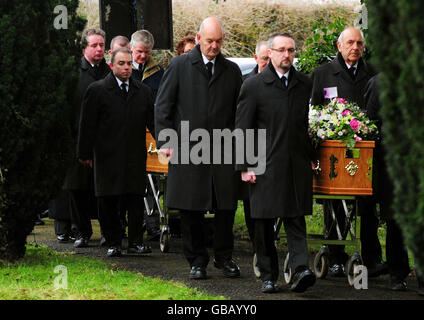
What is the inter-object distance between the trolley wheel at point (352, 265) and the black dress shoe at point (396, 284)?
0.31 meters

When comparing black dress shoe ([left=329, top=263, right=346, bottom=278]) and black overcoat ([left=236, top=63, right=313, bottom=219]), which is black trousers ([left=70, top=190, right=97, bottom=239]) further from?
black overcoat ([left=236, top=63, right=313, bottom=219])

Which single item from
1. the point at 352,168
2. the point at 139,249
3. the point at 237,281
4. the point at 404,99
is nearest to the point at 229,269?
the point at 237,281

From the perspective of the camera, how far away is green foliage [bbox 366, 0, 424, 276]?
4.87 meters

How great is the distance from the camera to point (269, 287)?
8.31 m

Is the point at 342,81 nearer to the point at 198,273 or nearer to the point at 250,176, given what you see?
the point at 250,176

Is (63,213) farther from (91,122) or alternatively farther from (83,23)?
(83,23)

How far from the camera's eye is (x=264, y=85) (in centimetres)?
833

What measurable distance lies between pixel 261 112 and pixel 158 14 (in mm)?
4300

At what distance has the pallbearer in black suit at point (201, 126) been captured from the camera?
9156mm

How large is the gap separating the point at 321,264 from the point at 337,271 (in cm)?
43

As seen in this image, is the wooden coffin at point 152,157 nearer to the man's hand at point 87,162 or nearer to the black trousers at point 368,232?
the man's hand at point 87,162
